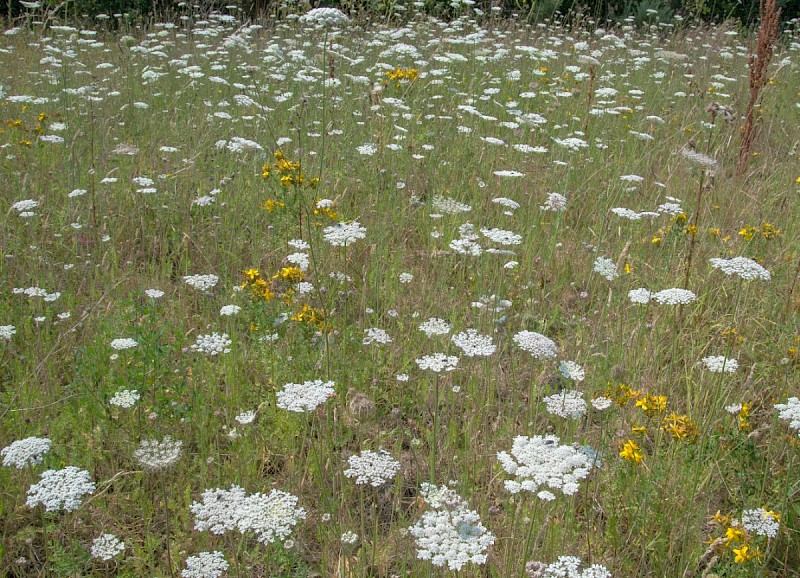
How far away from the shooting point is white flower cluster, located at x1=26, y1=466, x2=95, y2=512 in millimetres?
1236

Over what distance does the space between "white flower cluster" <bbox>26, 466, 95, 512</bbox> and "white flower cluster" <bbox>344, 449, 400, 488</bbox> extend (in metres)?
0.52

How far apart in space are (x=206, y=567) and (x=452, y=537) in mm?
490

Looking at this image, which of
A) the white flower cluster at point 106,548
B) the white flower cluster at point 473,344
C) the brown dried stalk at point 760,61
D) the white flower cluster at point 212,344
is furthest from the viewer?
the brown dried stalk at point 760,61

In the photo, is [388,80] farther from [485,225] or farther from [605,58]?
[605,58]

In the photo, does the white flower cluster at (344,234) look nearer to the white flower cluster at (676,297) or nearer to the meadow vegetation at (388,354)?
the meadow vegetation at (388,354)

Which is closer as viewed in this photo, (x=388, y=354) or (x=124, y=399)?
(x=124, y=399)

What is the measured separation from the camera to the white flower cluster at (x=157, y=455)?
135 centimetres

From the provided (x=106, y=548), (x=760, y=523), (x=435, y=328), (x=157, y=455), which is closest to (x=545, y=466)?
(x=435, y=328)

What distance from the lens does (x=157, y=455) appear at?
4.50ft

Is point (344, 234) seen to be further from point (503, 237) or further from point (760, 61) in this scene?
point (760, 61)

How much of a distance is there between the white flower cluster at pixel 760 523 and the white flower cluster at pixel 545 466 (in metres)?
0.50

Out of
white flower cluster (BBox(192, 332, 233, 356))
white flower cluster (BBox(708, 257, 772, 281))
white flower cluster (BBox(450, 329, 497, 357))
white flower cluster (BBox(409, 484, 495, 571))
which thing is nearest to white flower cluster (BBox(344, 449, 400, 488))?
white flower cluster (BBox(409, 484, 495, 571))

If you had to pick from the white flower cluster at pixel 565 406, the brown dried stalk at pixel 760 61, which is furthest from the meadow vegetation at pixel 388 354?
the brown dried stalk at pixel 760 61

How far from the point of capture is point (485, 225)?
3.47 m
